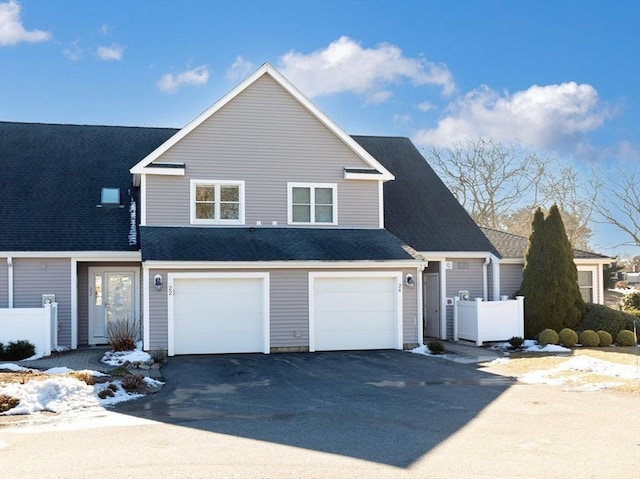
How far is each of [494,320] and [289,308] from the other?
625cm

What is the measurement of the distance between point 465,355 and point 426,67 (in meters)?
14.8

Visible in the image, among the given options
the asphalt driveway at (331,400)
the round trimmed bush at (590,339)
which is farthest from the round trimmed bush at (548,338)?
the asphalt driveway at (331,400)

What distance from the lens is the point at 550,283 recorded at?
20.1 m

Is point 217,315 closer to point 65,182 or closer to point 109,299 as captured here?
point 109,299

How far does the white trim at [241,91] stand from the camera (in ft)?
61.8

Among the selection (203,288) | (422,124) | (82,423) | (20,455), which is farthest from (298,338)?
(422,124)

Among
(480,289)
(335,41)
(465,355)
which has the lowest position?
(465,355)

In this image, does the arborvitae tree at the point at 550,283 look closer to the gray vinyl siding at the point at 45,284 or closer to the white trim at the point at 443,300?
the white trim at the point at 443,300

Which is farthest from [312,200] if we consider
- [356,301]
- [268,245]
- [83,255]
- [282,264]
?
[83,255]

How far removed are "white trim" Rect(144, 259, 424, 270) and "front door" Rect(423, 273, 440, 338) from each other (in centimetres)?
330

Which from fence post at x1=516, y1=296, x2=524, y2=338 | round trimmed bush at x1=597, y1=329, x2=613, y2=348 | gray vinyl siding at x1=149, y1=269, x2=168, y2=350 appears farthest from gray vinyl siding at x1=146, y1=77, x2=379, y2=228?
round trimmed bush at x1=597, y1=329, x2=613, y2=348

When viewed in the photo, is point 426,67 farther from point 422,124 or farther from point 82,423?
point 82,423

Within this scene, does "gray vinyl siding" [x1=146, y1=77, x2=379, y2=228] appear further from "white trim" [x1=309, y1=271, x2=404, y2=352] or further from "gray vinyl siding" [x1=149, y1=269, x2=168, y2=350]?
"gray vinyl siding" [x1=149, y1=269, x2=168, y2=350]

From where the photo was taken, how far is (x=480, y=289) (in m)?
21.5
